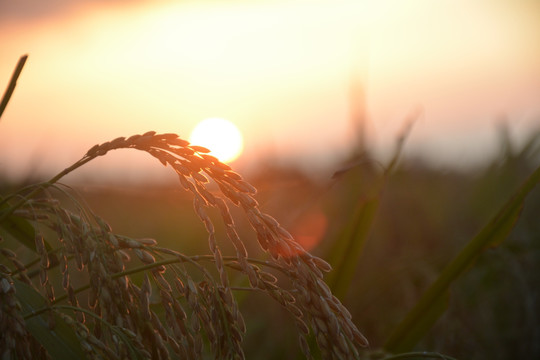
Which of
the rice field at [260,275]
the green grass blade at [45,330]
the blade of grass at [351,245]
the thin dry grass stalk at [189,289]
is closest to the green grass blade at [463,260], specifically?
the rice field at [260,275]

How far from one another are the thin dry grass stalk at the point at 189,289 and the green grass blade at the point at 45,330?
4 cm

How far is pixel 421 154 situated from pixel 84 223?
270 inches

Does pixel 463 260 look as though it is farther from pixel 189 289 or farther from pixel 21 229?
pixel 21 229

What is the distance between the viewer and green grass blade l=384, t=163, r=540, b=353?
1.70 metres

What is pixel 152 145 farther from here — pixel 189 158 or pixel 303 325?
pixel 303 325

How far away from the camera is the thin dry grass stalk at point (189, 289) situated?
1.03 metres

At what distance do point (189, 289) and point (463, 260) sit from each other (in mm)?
983

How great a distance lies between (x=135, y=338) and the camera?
1.03 metres

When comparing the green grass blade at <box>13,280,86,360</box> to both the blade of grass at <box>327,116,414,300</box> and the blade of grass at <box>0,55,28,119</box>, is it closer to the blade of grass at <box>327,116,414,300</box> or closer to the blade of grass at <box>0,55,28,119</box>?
the blade of grass at <box>0,55,28,119</box>

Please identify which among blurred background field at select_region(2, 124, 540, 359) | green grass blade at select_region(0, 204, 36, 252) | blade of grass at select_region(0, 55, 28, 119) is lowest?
blurred background field at select_region(2, 124, 540, 359)

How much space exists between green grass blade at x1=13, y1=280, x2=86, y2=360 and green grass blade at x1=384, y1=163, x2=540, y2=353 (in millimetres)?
1068

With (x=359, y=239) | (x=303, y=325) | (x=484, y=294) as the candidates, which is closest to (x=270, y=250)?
(x=303, y=325)

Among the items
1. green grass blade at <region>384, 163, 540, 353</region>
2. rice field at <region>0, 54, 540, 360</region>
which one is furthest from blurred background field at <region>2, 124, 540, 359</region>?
green grass blade at <region>384, 163, 540, 353</region>

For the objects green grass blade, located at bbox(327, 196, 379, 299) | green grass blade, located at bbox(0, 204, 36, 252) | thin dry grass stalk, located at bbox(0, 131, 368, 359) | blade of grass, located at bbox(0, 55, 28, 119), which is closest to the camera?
thin dry grass stalk, located at bbox(0, 131, 368, 359)
